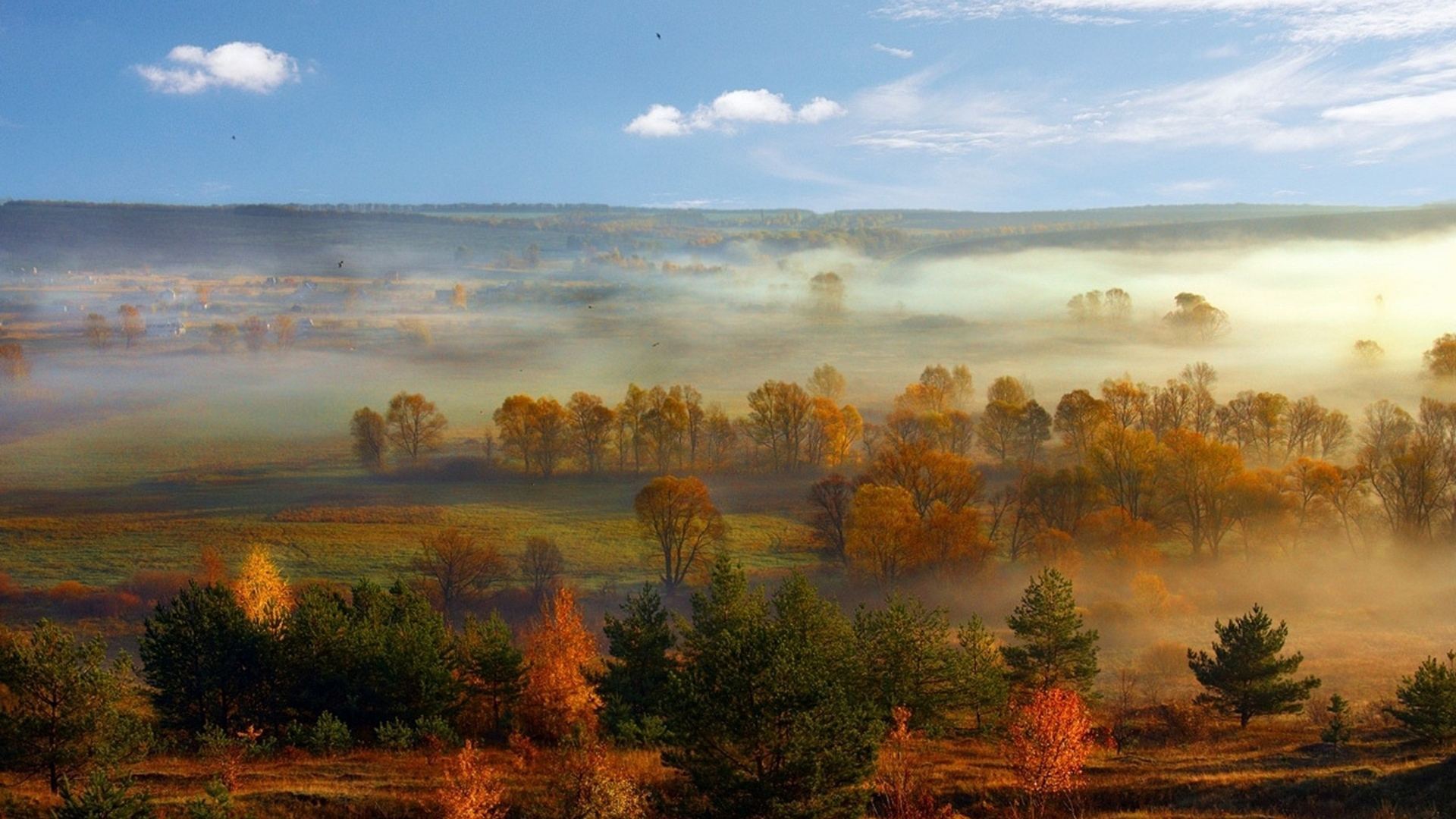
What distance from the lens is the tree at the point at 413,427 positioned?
97688mm

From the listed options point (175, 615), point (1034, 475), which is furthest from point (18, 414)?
point (1034, 475)

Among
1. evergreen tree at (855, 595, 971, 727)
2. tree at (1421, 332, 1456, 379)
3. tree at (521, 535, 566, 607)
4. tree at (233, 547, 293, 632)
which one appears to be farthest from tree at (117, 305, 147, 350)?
tree at (1421, 332, 1456, 379)

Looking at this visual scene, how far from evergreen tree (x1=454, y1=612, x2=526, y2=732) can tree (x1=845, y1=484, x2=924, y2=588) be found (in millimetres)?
34727

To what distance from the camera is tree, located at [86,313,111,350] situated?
173m

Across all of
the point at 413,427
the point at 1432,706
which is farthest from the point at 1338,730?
the point at 413,427

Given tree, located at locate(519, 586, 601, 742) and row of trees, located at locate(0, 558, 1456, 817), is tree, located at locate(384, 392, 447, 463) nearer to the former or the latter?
row of trees, located at locate(0, 558, 1456, 817)

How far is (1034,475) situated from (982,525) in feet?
19.6

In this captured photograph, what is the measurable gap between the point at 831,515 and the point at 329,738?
46.3 meters

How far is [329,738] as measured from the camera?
33.5 m

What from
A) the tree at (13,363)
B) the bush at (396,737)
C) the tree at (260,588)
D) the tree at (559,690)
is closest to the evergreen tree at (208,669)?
the bush at (396,737)

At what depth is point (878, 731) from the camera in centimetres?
2562

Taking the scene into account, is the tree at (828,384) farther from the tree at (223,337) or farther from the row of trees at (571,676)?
the tree at (223,337)

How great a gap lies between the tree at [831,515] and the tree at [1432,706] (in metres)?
41.9

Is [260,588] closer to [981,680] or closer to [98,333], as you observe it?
[981,680]
